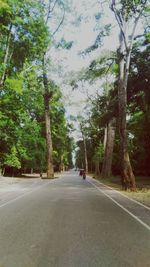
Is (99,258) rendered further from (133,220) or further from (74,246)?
(133,220)

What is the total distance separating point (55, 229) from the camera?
33.6 ft

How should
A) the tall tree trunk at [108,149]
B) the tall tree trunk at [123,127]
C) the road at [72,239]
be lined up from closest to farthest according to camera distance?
the road at [72,239]
the tall tree trunk at [123,127]
the tall tree trunk at [108,149]

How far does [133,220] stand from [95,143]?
248 ft

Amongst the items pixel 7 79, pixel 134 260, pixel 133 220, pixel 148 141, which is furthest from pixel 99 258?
pixel 148 141

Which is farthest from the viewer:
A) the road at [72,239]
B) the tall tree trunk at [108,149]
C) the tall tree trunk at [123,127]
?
the tall tree trunk at [108,149]

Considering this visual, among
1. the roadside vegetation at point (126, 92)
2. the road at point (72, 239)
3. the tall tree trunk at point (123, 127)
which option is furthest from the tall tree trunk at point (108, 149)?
the road at point (72, 239)

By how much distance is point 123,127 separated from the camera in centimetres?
2841

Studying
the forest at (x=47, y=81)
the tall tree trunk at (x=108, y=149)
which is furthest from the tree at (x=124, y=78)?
the tall tree trunk at (x=108, y=149)

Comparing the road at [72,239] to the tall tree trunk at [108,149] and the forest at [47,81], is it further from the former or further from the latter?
the tall tree trunk at [108,149]

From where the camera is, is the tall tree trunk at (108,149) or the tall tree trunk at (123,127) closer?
the tall tree trunk at (123,127)

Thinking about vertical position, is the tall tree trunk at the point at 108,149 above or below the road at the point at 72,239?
above

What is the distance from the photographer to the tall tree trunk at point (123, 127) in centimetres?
2716

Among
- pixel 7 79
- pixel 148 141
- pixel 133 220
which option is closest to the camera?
pixel 133 220

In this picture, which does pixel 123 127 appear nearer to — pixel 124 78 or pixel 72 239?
pixel 124 78
